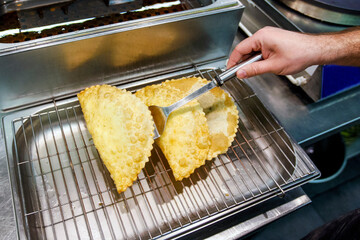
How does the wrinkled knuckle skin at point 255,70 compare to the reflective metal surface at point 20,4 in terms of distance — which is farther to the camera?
the reflective metal surface at point 20,4

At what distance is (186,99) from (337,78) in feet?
3.70

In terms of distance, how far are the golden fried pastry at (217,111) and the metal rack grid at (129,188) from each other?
0.35 ft

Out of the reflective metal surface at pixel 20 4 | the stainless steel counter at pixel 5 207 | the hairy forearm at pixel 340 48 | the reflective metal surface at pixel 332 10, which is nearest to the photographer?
the stainless steel counter at pixel 5 207

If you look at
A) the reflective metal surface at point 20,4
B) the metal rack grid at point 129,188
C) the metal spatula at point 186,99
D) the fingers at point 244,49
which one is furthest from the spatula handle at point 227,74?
the reflective metal surface at point 20,4

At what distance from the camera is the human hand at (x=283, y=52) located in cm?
160

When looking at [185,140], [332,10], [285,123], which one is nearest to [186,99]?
[185,140]

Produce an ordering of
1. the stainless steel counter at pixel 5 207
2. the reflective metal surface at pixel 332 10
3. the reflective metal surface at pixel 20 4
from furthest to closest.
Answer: the reflective metal surface at pixel 332 10, the reflective metal surface at pixel 20 4, the stainless steel counter at pixel 5 207

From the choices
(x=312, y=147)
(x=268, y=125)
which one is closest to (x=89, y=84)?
(x=268, y=125)

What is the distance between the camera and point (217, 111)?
186 cm

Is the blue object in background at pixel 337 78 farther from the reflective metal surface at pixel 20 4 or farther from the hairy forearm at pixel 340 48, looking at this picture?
the reflective metal surface at pixel 20 4

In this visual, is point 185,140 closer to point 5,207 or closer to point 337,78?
point 5,207

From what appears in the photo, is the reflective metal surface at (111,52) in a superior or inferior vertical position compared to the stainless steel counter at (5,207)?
superior

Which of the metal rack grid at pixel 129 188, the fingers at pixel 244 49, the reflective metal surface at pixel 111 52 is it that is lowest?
the metal rack grid at pixel 129 188

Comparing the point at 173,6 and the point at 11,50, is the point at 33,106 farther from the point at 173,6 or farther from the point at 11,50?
the point at 173,6
